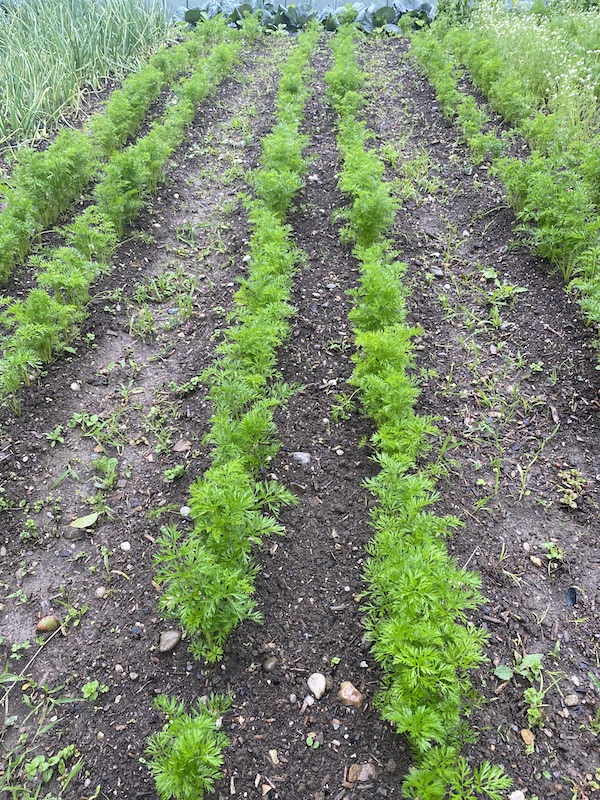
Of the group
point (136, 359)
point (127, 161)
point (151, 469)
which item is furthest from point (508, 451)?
point (127, 161)

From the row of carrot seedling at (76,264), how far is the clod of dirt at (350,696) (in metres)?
2.73

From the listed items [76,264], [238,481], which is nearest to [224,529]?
[238,481]

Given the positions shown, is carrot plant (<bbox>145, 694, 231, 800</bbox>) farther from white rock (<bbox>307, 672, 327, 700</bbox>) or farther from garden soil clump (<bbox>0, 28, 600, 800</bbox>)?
white rock (<bbox>307, 672, 327, 700</bbox>)

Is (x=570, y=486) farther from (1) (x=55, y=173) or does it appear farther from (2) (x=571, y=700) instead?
(1) (x=55, y=173)

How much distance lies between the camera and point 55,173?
209 inches

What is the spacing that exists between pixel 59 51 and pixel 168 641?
29.0 ft

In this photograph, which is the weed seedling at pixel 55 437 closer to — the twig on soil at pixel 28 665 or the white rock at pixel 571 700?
the twig on soil at pixel 28 665

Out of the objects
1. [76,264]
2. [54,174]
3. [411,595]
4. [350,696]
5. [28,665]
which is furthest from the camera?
[54,174]

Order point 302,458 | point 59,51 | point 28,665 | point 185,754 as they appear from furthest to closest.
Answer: point 59,51
point 302,458
point 28,665
point 185,754

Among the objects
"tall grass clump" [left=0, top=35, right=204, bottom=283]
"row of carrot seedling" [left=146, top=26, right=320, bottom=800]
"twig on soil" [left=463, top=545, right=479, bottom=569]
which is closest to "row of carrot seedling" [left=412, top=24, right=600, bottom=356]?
"twig on soil" [left=463, top=545, right=479, bottom=569]

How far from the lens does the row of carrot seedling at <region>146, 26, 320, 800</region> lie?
2194mm

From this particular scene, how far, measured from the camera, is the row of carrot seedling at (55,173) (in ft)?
15.9

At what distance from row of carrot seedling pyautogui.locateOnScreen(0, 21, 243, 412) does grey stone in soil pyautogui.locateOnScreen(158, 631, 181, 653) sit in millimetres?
1944

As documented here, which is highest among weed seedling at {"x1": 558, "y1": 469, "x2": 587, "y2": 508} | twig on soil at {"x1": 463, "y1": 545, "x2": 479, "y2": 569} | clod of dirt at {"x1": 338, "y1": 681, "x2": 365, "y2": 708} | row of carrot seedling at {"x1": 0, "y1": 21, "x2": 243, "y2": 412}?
row of carrot seedling at {"x1": 0, "y1": 21, "x2": 243, "y2": 412}
